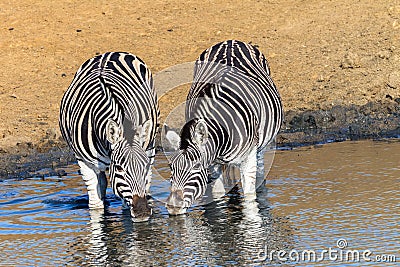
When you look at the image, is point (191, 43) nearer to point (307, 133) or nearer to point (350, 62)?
point (350, 62)

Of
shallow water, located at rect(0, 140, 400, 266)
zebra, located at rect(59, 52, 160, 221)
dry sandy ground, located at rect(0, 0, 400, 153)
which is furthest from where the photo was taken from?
dry sandy ground, located at rect(0, 0, 400, 153)

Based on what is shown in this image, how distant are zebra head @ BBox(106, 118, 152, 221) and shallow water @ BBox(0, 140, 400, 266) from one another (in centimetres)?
31

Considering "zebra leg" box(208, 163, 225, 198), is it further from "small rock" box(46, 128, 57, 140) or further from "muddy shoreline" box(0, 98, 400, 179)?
"small rock" box(46, 128, 57, 140)

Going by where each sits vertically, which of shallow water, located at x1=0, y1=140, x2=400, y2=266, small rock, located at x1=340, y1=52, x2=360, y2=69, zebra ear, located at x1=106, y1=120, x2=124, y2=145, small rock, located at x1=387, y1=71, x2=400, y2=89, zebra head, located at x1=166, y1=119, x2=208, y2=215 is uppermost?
small rock, located at x1=340, y1=52, x2=360, y2=69

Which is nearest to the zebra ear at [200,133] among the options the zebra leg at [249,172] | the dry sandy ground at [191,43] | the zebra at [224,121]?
the zebra at [224,121]

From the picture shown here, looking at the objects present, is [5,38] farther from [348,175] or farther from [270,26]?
[348,175]

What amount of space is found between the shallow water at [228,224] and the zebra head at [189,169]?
0.26 m

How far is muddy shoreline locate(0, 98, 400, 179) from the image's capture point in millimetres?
11891

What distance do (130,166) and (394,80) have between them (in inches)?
315

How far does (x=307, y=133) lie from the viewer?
12.9 metres

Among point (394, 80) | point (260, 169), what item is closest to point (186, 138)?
point (260, 169)

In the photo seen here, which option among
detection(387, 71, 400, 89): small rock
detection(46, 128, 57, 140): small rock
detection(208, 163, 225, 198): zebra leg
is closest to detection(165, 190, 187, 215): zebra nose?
detection(208, 163, 225, 198): zebra leg

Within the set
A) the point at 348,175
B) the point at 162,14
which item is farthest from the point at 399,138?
the point at 162,14

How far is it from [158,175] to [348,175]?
2380 mm
